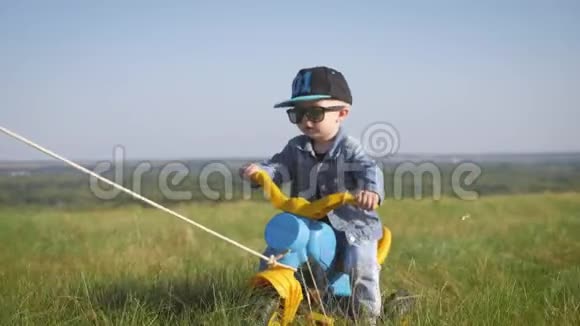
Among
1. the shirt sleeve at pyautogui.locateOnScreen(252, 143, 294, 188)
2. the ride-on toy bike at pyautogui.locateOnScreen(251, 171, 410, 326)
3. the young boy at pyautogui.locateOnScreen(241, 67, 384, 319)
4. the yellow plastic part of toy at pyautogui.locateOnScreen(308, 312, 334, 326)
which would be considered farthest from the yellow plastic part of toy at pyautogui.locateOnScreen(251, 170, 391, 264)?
the yellow plastic part of toy at pyautogui.locateOnScreen(308, 312, 334, 326)

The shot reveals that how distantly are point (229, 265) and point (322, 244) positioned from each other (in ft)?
5.82

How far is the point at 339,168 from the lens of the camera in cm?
402

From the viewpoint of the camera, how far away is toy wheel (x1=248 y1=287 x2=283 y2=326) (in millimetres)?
3420

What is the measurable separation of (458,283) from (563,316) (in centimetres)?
149

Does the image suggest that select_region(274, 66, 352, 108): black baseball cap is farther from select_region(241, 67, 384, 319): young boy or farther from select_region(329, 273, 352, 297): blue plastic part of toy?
select_region(329, 273, 352, 297): blue plastic part of toy

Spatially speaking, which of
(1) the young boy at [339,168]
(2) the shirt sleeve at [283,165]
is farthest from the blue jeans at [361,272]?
(2) the shirt sleeve at [283,165]

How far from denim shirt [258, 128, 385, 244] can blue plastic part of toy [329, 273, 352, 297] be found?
0.26m

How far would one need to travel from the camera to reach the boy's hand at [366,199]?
3.49 metres

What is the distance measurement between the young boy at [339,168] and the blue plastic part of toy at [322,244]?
0.43ft

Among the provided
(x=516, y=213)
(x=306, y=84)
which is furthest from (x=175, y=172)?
(x=516, y=213)

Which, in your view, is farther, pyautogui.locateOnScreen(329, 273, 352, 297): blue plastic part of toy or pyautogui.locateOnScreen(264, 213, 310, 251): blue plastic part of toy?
pyautogui.locateOnScreen(329, 273, 352, 297): blue plastic part of toy

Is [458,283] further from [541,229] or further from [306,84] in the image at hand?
[541,229]

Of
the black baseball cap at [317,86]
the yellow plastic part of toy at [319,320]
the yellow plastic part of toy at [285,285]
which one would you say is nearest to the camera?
the yellow plastic part of toy at [285,285]

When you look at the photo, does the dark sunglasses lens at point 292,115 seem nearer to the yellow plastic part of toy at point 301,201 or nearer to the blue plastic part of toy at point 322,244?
the yellow plastic part of toy at point 301,201
